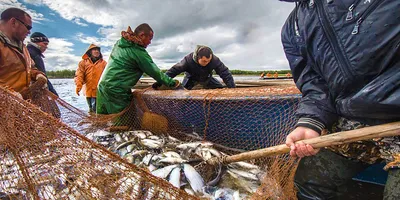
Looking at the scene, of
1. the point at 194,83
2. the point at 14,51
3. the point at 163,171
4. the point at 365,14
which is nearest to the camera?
the point at 365,14

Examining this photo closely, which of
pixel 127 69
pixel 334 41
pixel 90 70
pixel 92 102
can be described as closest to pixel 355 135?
pixel 334 41

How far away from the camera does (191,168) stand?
2.56 meters

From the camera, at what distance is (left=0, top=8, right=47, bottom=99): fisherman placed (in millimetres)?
3385

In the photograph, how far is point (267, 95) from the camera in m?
2.79

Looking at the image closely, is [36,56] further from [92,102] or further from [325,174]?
[325,174]

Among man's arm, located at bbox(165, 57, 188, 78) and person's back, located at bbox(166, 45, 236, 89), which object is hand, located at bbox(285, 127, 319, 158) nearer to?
person's back, located at bbox(166, 45, 236, 89)

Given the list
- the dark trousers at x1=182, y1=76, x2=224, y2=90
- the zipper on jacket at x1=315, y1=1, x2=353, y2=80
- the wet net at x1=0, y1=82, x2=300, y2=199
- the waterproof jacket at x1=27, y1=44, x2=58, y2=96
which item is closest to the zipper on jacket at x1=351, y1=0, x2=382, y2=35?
the zipper on jacket at x1=315, y1=1, x2=353, y2=80

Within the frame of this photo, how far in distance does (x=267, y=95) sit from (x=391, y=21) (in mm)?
1719

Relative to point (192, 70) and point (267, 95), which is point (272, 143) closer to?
point (267, 95)

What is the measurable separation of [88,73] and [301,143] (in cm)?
670

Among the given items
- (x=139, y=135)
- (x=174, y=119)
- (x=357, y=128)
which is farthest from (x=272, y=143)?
(x=139, y=135)

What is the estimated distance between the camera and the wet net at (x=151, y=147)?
1.68 metres

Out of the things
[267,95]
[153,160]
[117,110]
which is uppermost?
[267,95]

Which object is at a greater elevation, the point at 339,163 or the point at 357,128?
the point at 357,128
